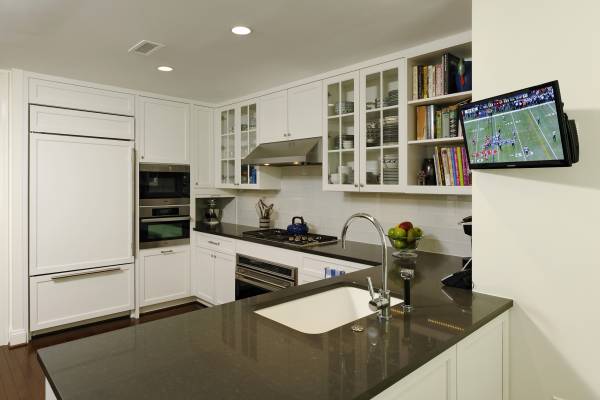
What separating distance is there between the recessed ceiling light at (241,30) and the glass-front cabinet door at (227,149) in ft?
6.10

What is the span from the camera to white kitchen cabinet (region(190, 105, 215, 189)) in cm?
432

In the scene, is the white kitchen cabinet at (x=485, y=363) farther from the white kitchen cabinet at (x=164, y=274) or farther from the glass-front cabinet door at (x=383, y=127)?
the white kitchen cabinet at (x=164, y=274)

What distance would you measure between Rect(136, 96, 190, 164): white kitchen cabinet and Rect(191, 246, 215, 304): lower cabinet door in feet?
3.42

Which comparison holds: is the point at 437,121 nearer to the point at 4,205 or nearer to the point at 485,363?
the point at 485,363

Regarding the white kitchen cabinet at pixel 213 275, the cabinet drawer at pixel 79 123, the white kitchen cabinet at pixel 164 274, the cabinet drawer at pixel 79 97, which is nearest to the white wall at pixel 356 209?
the white kitchen cabinet at pixel 213 275

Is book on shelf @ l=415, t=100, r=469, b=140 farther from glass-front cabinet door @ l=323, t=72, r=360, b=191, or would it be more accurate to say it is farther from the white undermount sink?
the white undermount sink

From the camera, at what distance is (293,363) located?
3.41ft

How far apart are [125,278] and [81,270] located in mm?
420

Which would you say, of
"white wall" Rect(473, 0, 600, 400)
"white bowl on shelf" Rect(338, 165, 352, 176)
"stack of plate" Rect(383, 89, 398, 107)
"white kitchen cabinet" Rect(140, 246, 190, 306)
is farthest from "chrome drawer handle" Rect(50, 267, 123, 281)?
"white wall" Rect(473, 0, 600, 400)

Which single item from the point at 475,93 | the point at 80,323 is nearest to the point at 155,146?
the point at 80,323

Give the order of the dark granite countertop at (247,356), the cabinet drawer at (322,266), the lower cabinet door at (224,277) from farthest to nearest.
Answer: the lower cabinet door at (224,277), the cabinet drawer at (322,266), the dark granite countertop at (247,356)

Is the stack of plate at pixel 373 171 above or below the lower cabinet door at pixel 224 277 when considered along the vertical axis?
above

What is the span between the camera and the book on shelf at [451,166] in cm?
238

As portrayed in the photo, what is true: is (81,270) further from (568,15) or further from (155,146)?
(568,15)
